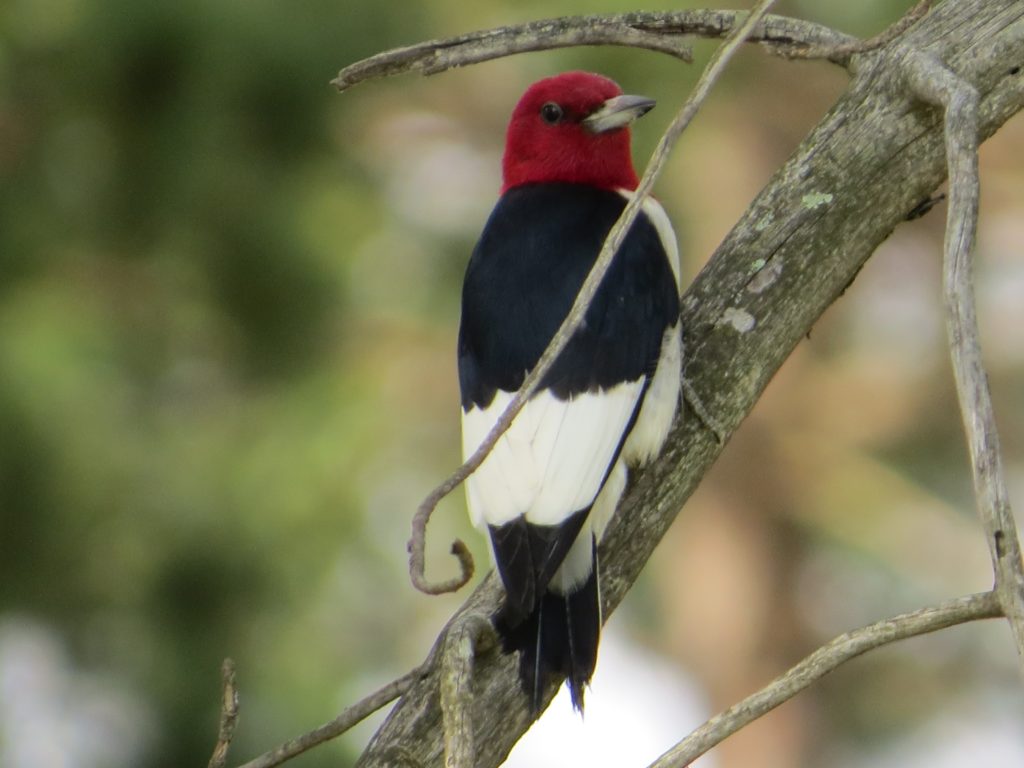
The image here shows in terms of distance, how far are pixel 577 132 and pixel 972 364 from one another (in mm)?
1907

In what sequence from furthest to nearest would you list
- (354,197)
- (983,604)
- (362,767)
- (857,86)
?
(354,197), (857,86), (362,767), (983,604)

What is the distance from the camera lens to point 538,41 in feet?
7.98

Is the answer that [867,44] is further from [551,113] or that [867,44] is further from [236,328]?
[236,328]

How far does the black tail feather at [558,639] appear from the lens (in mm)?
2328

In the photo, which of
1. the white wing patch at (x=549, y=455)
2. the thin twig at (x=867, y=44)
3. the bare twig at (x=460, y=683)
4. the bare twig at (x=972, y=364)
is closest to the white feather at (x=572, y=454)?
the white wing patch at (x=549, y=455)

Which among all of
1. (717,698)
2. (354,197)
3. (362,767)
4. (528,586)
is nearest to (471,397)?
(528,586)

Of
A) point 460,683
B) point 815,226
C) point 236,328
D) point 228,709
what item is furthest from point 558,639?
point 236,328

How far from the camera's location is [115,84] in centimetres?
533

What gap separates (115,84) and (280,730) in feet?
7.53

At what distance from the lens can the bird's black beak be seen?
351cm

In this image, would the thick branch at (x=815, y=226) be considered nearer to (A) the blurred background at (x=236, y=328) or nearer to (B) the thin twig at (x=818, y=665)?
(B) the thin twig at (x=818, y=665)

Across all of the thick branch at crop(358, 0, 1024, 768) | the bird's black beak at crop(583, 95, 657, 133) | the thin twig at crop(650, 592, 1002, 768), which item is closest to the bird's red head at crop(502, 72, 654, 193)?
the bird's black beak at crop(583, 95, 657, 133)

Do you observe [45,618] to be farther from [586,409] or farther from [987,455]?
[987,455]

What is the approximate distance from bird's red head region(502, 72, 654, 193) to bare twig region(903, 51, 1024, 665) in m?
1.36
